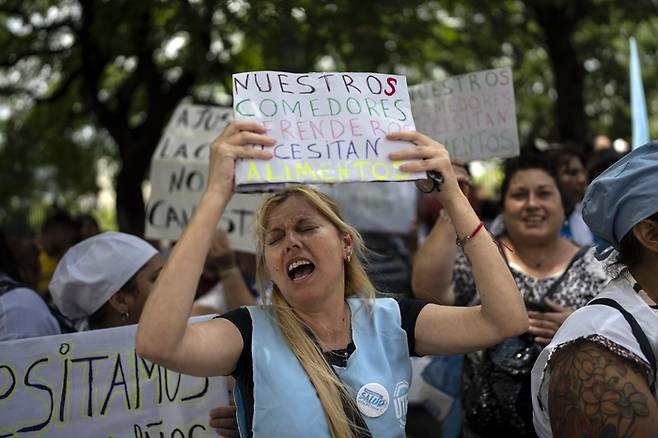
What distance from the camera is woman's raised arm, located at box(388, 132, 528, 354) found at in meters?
2.58

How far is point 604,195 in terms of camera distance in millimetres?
2406

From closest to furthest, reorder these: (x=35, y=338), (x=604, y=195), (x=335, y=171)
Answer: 1. (x=604, y=195)
2. (x=335, y=171)
3. (x=35, y=338)

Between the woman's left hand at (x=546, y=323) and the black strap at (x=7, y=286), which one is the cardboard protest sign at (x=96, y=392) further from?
the woman's left hand at (x=546, y=323)

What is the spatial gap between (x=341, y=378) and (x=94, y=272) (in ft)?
4.79

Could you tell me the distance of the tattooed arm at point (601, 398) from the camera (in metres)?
2.19

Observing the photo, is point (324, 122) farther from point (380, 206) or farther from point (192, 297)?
point (380, 206)

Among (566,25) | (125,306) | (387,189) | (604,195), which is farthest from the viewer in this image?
(566,25)

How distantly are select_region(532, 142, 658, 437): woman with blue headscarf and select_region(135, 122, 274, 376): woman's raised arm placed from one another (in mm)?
922

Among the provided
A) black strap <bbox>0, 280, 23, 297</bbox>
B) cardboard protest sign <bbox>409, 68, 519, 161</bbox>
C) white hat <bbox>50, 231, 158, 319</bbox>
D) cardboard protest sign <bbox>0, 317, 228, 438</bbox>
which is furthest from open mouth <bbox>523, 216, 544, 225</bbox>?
black strap <bbox>0, 280, 23, 297</bbox>

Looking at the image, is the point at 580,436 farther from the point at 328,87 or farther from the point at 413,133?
the point at 328,87

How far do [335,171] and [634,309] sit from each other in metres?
0.93

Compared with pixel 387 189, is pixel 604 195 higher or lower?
higher

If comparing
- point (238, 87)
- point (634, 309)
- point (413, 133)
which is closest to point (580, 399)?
point (634, 309)

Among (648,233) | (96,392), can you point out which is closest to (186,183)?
(96,392)
